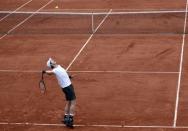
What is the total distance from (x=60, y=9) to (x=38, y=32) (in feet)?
20.1

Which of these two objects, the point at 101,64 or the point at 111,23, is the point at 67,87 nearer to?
the point at 101,64

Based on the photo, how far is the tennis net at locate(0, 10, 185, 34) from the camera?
90.7 feet

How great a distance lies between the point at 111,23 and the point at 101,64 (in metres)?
7.59

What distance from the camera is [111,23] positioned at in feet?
96.3

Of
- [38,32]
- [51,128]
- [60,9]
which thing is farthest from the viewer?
[60,9]

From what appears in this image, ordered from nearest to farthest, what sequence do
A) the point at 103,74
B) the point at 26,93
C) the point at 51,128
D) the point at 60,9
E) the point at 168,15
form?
the point at 51,128
the point at 26,93
the point at 103,74
the point at 168,15
the point at 60,9

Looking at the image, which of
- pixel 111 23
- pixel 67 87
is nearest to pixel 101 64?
pixel 67 87

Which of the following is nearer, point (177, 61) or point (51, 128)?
point (51, 128)

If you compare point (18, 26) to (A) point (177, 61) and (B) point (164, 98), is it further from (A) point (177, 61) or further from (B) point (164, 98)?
(B) point (164, 98)

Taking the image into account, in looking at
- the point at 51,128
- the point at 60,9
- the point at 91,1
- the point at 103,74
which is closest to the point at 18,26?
the point at 60,9

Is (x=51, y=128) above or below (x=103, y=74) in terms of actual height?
below

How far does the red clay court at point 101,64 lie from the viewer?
54.0 feet

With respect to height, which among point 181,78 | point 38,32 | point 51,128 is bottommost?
point 51,128

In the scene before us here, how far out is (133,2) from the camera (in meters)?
35.1
